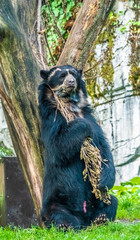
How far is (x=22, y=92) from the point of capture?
18.8 feet

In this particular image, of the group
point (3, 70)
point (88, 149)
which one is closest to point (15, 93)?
point (3, 70)

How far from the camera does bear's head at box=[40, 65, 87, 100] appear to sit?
5.79m

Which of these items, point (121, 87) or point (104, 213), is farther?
point (121, 87)

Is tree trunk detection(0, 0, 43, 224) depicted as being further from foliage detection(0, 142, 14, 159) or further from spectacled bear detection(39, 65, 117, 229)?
foliage detection(0, 142, 14, 159)

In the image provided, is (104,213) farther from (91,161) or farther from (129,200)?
(129,200)

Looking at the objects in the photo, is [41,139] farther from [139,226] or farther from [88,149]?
[139,226]

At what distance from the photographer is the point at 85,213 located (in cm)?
541

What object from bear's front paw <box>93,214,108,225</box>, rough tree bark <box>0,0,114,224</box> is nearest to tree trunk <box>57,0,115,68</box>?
rough tree bark <box>0,0,114,224</box>

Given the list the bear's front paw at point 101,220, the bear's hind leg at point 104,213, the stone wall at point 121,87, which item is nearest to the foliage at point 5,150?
the stone wall at point 121,87

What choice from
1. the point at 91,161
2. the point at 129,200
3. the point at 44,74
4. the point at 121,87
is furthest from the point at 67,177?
the point at 121,87

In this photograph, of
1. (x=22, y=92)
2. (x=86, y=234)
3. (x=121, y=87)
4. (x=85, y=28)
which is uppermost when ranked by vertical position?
(x=121, y=87)

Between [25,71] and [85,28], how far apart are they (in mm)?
1134

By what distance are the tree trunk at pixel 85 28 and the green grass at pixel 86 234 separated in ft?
8.23

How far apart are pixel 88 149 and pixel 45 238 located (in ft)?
4.50
